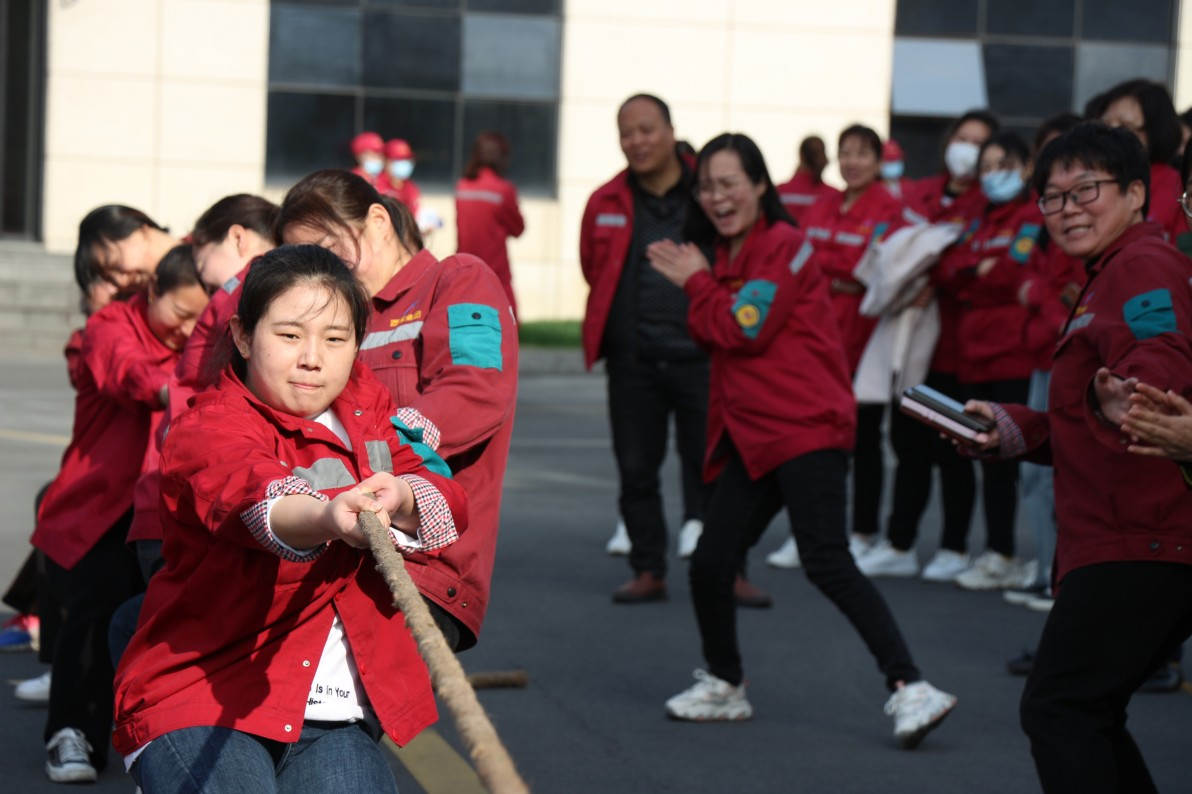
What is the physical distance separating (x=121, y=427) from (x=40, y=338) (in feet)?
46.9

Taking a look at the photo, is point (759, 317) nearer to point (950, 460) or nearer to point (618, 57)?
point (950, 460)

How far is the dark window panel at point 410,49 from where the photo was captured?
2224 cm

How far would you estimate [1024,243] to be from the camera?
8.29 m

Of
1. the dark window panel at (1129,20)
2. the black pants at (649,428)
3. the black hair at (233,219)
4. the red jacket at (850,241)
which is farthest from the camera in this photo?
the dark window panel at (1129,20)

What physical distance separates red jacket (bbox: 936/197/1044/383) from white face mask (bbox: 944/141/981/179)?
0.54m

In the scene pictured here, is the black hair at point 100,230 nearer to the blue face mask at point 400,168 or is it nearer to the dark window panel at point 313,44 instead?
the blue face mask at point 400,168

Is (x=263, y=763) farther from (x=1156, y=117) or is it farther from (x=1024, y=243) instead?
(x=1024, y=243)

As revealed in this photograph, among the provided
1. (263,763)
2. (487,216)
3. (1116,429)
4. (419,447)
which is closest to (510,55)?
(487,216)

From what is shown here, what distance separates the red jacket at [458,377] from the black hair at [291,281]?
1.33 feet

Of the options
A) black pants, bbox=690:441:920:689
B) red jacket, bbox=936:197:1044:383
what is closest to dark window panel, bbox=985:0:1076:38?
red jacket, bbox=936:197:1044:383

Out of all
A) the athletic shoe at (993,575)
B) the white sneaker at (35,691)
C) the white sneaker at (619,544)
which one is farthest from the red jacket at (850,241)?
the white sneaker at (35,691)

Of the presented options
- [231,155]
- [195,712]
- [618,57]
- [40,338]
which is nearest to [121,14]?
[231,155]

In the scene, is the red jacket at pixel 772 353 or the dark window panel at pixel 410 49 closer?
the red jacket at pixel 772 353

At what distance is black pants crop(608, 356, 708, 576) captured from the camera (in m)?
8.14
